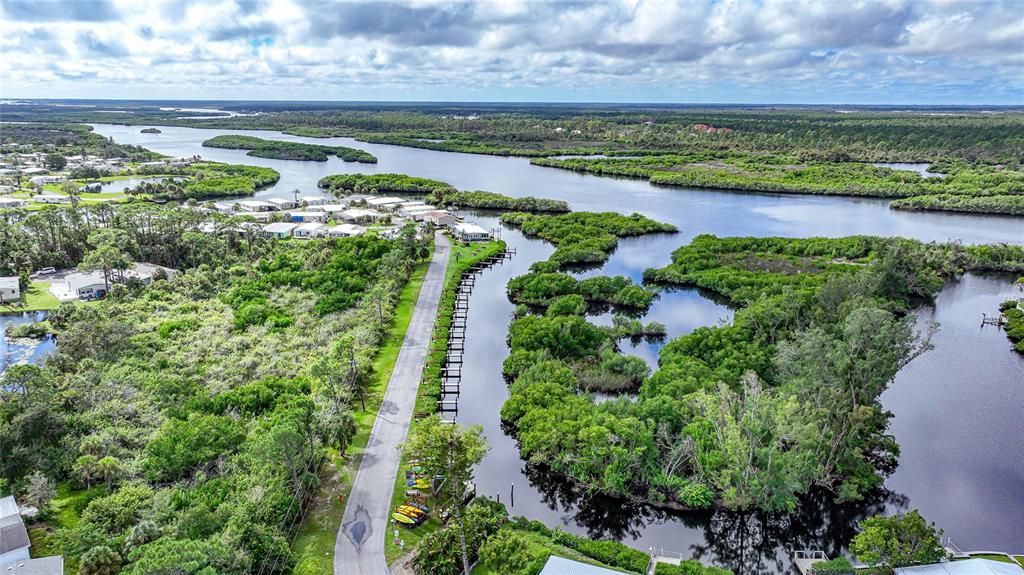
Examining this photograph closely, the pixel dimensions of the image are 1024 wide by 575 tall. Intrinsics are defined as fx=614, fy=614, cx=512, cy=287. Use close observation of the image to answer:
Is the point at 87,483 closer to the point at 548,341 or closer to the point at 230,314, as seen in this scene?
the point at 230,314

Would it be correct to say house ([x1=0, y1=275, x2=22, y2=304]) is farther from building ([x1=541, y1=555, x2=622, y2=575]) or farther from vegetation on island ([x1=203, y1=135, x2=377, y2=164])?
vegetation on island ([x1=203, y1=135, x2=377, y2=164])

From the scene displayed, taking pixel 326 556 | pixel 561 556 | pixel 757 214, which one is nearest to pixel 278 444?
pixel 326 556

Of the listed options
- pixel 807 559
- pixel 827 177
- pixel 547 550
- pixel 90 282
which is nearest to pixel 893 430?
pixel 807 559

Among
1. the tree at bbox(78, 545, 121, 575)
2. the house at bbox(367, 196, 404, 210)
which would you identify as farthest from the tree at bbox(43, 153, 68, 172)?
the tree at bbox(78, 545, 121, 575)

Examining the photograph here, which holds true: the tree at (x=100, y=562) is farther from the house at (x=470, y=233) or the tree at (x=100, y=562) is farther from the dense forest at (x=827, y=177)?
the dense forest at (x=827, y=177)

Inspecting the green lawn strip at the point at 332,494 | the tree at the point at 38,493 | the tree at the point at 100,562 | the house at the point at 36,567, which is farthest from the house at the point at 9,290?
the tree at the point at 100,562

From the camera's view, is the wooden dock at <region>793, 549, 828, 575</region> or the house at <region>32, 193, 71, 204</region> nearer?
the wooden dock at <region>793, 549, 828, 575</region>

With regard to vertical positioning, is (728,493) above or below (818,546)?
above
